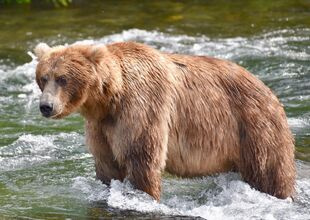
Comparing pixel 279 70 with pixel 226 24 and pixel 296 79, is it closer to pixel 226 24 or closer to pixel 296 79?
pixel 296 79

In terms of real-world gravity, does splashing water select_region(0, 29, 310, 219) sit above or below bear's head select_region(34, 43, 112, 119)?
below

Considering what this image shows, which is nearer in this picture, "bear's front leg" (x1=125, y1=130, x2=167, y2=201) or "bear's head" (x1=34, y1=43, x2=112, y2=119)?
"bear's head" (x1=34, y1=43, x2=112, y2=119)

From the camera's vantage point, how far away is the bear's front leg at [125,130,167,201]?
22.1 feet

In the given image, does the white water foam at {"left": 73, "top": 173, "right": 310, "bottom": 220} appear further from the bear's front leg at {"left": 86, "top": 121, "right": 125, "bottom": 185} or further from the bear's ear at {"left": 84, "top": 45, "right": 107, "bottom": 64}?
the bear's ear at {"left": 84, "top": 45, "right": 107, "bottom": 64}

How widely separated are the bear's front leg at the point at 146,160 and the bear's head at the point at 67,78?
0.52m

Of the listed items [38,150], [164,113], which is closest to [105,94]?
[164,113]

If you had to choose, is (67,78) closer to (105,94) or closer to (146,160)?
(105,94)

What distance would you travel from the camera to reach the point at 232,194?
7.31 m

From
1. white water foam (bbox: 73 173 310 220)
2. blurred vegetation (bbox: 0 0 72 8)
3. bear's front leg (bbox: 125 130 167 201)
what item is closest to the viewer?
bear's front leg (bbox: 125 130 167 201)

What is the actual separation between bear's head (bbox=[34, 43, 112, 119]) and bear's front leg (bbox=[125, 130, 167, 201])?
1.70ft

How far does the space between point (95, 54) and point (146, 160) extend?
0.88 meters

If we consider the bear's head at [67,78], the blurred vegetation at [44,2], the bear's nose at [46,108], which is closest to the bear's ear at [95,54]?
the bear's head at [67,78]

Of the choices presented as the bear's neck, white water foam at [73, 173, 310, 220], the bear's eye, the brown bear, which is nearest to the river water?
white water foam at [73, 173, 310, 220]

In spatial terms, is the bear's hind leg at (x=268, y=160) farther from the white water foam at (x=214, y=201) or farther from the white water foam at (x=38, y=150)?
the white water foam at (x=38, y=150)
